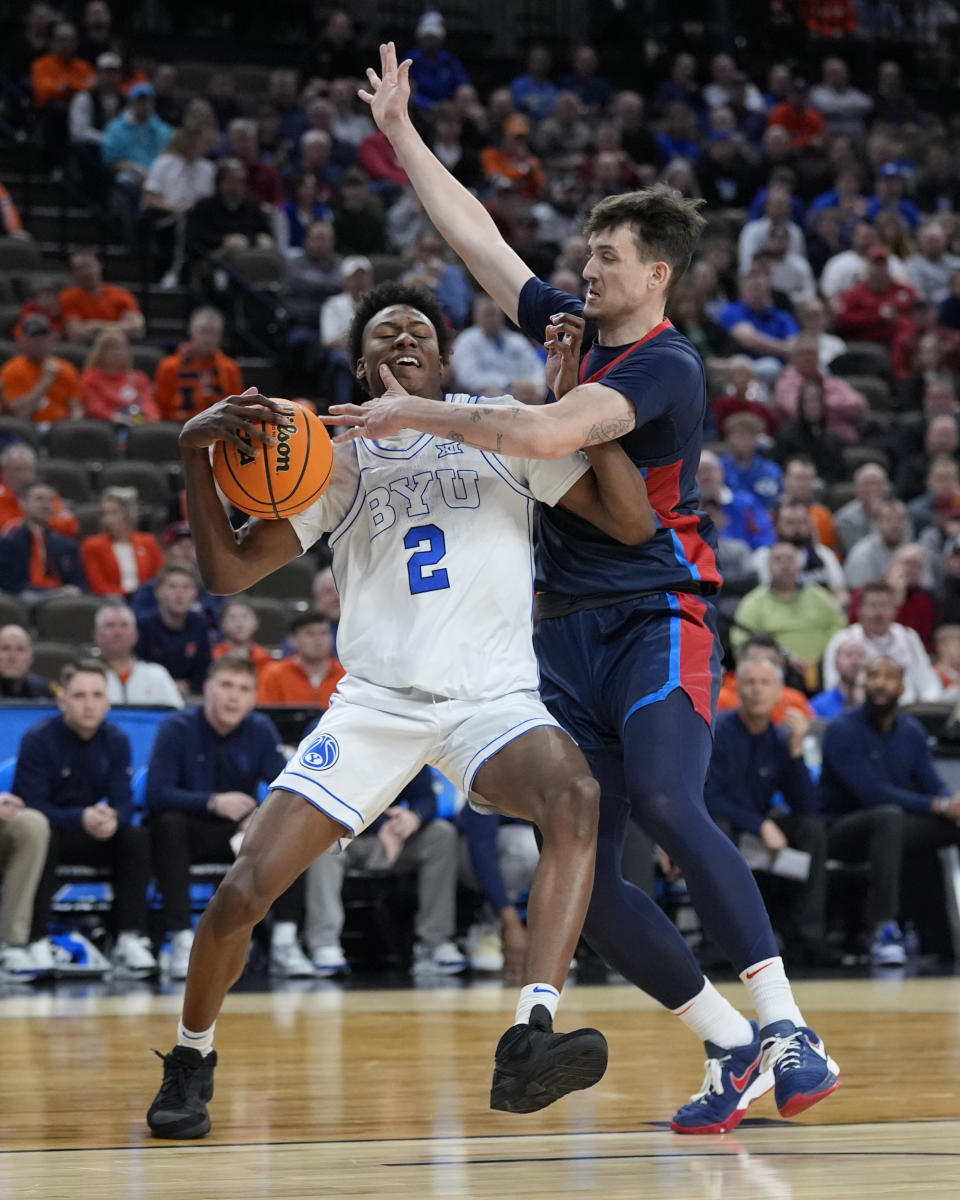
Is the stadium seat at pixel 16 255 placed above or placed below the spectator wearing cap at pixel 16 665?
above

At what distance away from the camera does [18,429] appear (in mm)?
11312

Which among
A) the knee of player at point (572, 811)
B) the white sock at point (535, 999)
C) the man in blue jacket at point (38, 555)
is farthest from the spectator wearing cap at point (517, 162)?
the white sock at point (535, 999)

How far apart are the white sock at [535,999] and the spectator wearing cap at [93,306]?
9401 mm

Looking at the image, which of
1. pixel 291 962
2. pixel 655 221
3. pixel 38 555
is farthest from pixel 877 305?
pixel 655 221

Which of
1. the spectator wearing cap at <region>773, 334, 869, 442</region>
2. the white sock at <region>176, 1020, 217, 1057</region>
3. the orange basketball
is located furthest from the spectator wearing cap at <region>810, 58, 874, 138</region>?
the white sock at <region>176, 1020, 217, 1057</region>

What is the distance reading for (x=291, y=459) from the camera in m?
4.01

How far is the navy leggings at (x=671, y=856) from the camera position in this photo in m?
3.98

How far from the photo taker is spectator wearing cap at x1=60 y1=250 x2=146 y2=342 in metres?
12.6

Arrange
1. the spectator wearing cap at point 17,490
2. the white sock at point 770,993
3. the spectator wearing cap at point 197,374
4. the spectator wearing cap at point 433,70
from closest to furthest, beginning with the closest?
the white sock at point 770,993 → the spectator wearing cap at point 17,490 → the spectator wearing cap at point 197,374 → the spectator wearing cap at point 433,70

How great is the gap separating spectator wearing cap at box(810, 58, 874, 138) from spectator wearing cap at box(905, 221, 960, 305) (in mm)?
Answer: 3008

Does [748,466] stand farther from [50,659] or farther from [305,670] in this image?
[50,659]

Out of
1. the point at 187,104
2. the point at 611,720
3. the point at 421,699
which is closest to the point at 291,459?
the point at 421,699

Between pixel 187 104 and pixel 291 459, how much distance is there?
1226cm

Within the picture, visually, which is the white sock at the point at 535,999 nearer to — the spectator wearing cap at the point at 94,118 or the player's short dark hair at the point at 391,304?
the player's short dark hair at the point at 391,304
